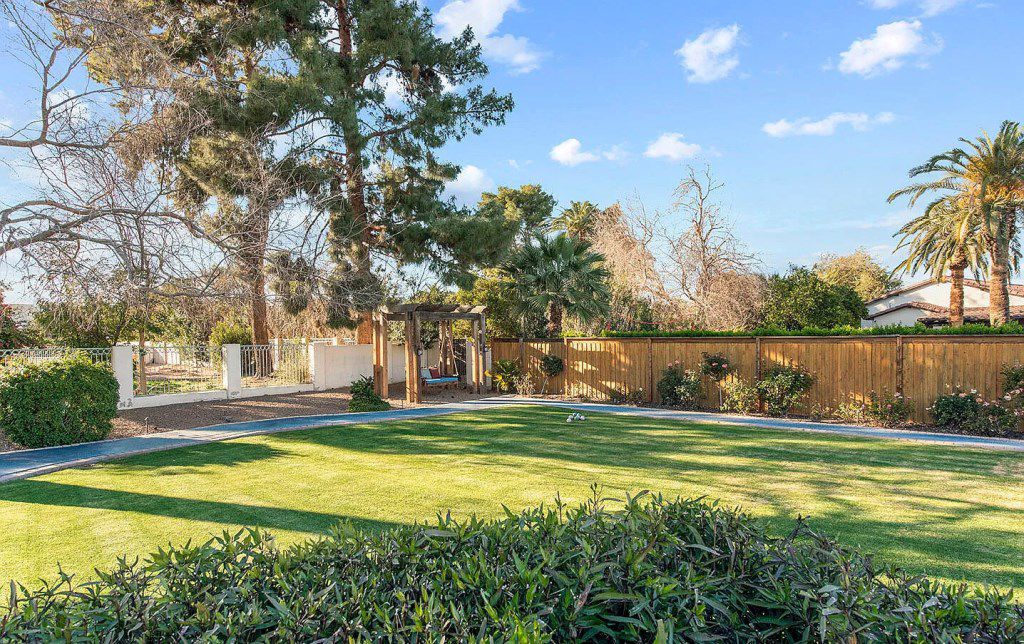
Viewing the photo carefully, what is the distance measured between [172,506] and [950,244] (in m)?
29.1

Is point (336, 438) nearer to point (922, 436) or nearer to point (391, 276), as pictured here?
point (391, 276)

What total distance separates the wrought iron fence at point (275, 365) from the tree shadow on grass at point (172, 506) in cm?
967

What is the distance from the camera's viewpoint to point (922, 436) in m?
11.0

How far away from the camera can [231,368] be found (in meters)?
16.4

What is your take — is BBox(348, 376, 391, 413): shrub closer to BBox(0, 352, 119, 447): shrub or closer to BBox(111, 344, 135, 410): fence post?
BBox(111, 344, 135, 410): fence post

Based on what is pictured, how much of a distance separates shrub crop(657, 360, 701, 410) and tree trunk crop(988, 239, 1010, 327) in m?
14.1

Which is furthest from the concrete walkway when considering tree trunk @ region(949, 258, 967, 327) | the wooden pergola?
tree trunk @ region(949, 258, 967, 327)

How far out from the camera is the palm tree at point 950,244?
21791 mm

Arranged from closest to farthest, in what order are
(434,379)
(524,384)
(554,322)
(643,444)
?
(643,444) → (524,384) → (434,379) → (554,322)

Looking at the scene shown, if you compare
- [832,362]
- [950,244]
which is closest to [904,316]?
[950,244]

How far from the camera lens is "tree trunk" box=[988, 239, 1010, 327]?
20.6 metres

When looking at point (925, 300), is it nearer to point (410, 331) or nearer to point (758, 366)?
point (758, 366)

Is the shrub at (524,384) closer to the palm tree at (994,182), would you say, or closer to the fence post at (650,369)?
the fence post at (650,369)

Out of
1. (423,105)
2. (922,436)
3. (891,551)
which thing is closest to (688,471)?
(891,551)
